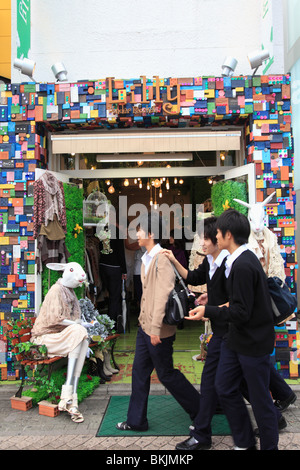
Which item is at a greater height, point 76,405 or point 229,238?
point 229,238

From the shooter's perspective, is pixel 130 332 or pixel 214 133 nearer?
pixel 214 133

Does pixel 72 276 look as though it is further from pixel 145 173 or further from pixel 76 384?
pixel 145 173

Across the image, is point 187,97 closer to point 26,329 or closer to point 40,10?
point 40,10

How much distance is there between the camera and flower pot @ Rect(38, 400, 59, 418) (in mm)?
4355

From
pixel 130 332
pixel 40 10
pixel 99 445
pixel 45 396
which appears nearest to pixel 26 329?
pixel 45 396

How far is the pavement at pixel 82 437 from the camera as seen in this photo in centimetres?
366

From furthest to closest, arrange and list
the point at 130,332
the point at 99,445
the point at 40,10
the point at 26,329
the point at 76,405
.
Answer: the point at 130,332
the point at 40,10
the point at 26,329
the point at 76,405
the point at 99,445

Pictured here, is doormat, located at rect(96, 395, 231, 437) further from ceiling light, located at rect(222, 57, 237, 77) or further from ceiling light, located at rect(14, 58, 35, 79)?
ceiling light, located at rect(14, 58, 35, 79)

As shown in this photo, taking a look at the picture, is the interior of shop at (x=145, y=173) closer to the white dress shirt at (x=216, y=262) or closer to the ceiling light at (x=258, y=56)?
the ceiling light at (x=258, y=56)

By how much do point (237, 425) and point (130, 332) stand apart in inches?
179

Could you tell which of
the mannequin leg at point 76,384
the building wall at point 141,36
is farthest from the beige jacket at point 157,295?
the building wall at point 141,36

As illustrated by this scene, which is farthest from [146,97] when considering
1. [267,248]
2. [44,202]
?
[267,248]

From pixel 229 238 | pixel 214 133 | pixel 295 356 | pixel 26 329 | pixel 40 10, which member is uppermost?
pixel 40 10

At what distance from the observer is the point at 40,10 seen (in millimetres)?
6129
